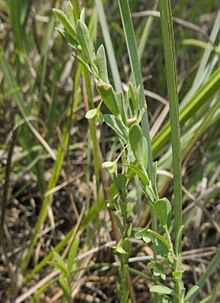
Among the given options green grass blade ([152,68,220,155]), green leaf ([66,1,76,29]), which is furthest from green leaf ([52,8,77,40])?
green grass blade ([152,68,220,155])

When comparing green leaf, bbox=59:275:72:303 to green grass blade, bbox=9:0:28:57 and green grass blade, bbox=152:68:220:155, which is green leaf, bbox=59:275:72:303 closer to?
green grass blade, bbox=152:68:220:155

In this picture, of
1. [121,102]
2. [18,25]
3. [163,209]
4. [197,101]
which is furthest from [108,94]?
[18,25]

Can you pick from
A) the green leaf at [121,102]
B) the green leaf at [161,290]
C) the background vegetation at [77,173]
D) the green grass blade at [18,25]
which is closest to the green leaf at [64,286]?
the background vegetation at [77,173]

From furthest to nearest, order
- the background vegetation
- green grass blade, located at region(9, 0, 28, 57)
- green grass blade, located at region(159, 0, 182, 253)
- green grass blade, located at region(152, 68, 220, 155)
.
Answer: green grass blade, located at region(9, 0, 28, 57) < the background vegetation < green grass blade, located at region(152, 68, 220, 155) < green grass blade, located at region(159, 0, 182, 253)

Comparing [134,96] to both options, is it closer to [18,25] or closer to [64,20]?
[64,20]

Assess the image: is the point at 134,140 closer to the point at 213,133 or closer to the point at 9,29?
the point at 213,133

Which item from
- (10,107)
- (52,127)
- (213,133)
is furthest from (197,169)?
(10,107)
